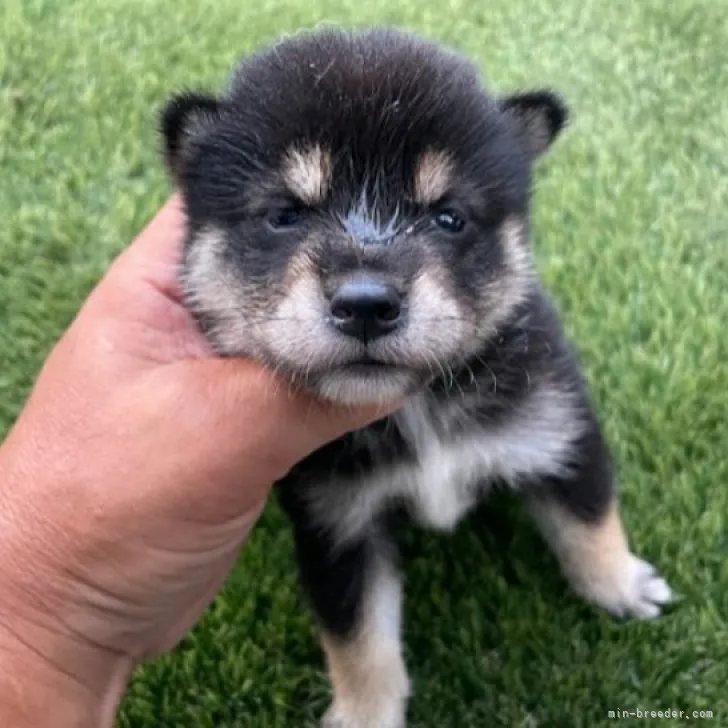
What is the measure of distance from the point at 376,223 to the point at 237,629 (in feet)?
4.36

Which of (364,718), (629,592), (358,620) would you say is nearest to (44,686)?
(358,620)

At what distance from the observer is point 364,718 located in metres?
2.58

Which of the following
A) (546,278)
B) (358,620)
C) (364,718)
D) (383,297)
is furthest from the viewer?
(546,278)

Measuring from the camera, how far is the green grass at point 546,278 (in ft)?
8.74

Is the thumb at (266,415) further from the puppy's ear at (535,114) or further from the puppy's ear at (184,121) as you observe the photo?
the puppy's ear at (535,114)

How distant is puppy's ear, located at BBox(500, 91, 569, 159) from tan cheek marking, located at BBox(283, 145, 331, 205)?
508 millimetres

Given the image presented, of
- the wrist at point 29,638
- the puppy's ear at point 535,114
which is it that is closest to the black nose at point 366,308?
the puppy's ear at point 535,114

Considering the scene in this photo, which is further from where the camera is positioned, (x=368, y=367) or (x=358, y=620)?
(x=358, y=620)

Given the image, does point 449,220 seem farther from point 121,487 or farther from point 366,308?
point 121,487

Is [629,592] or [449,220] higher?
[449,220]

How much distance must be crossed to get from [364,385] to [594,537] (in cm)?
101

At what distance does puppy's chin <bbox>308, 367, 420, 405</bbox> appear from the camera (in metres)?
1.86

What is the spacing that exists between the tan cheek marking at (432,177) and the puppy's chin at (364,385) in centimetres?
34

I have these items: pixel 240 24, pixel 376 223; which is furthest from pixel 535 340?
pixel 240 24
